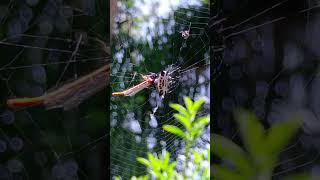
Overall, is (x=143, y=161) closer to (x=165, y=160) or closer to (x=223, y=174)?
(x=165, y=160)

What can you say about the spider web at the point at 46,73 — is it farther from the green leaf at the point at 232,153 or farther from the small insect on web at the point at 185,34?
the small insect on web at the point at 185,34

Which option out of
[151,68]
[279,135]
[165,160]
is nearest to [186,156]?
[165,160]

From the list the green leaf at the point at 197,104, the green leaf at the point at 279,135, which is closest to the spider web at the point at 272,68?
the green leaf at the point at 279,135

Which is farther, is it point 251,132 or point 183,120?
point 183,120

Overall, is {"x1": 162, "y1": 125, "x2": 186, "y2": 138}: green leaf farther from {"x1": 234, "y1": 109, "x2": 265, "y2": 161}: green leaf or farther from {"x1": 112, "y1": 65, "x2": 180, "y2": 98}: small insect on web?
{"x1": 234, "y1": 109, "x2": 265, "y2": 161}: green leaf

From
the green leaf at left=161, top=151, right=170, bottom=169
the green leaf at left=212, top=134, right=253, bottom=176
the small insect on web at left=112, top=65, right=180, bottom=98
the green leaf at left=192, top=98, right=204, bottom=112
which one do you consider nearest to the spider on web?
the small insect on web at left=112, top=65, right=180, bottom=98

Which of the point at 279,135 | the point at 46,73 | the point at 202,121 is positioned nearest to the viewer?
the point at 279,135

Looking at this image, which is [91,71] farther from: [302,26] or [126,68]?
[302,26]
